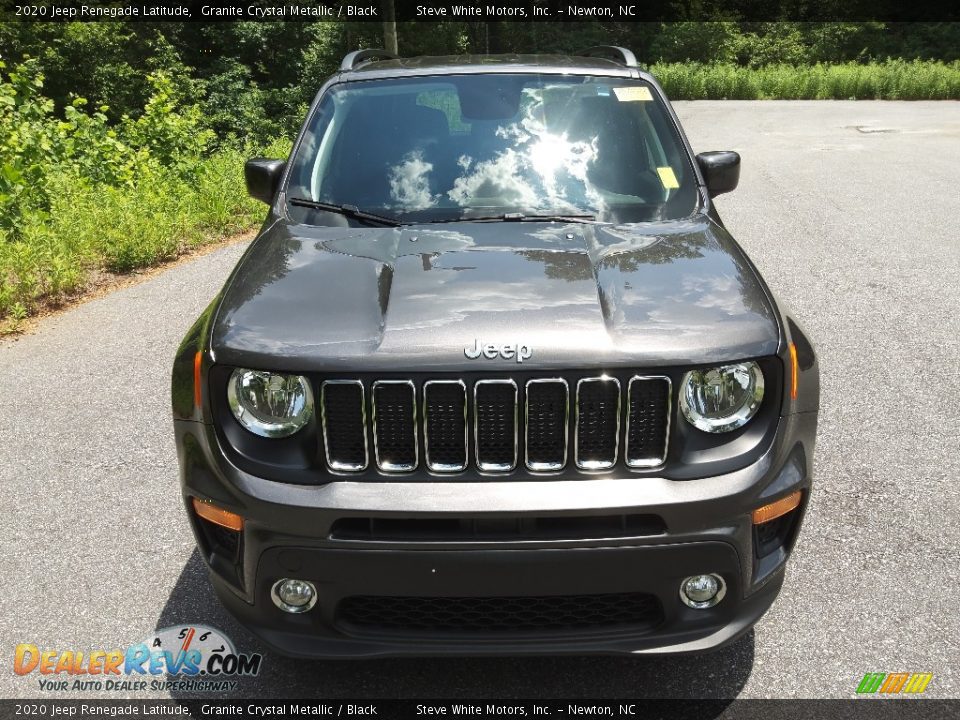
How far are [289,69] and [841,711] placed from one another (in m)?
36.3

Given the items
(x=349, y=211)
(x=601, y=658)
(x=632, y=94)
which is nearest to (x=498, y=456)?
(x=601, y=658)

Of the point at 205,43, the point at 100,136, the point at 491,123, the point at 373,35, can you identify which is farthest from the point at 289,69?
the point at 491,123

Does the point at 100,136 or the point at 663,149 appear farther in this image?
the point at 100,136

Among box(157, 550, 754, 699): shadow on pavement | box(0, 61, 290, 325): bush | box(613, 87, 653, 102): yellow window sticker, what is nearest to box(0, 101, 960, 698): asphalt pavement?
box(157, 550, 754, 699): shadow on pavement

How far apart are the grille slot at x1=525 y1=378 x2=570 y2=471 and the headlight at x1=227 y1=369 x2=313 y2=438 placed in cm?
61

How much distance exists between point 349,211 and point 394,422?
136 cm

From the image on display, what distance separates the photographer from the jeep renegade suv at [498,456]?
2506 mm

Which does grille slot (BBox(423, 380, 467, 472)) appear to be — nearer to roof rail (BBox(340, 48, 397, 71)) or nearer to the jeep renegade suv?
the jeep renegade suv

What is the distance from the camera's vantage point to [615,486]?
2.52m

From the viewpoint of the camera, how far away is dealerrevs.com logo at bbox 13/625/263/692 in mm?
3145

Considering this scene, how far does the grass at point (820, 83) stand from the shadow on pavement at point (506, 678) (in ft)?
117

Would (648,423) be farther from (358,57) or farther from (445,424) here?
(358,57)

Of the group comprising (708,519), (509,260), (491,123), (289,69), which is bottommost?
(289,69)

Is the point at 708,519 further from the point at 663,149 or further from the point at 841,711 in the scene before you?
the point at 663,149
